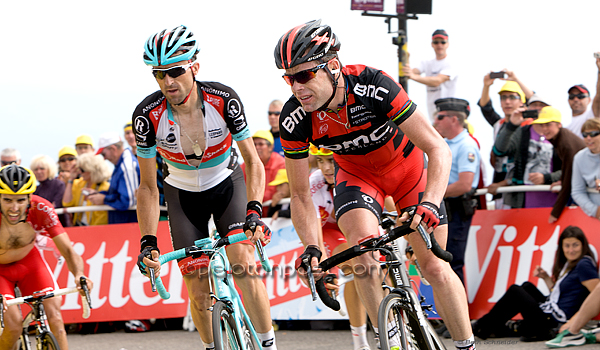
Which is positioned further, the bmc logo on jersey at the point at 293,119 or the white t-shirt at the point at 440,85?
the white t-shirt at the point at 440,85

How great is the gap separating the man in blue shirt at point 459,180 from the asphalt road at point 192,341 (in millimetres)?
985

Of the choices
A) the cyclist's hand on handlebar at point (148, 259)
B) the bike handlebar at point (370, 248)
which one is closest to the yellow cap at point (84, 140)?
the cyclist's hand on handlebar at point (148, 259)

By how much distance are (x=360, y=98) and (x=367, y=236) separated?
0.85m

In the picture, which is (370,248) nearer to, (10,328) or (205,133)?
(205,133)

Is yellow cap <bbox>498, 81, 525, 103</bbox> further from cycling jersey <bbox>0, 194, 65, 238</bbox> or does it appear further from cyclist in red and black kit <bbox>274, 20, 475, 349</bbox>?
cycling jersey <bbox>0, 194, 65, 238</bbox>

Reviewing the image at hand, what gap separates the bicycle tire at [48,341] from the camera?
A: 229 inches

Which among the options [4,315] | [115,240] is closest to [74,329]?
[115,240]

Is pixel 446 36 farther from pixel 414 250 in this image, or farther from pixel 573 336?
pixel 414 250

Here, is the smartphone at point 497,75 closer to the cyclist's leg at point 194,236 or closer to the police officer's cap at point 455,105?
the police officer's cap at point 455,105

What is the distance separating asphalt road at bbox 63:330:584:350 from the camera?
278 inches

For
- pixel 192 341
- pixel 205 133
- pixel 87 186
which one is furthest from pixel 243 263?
pixel 87 186

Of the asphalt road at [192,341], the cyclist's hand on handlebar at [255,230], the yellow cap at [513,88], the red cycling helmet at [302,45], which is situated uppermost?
the red cycling helmet at [302,45]

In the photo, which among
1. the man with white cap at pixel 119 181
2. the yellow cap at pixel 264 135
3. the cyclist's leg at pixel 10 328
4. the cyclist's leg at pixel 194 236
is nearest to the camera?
the cyclist's leg at pixel 194 236

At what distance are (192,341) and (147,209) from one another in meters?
3.73
